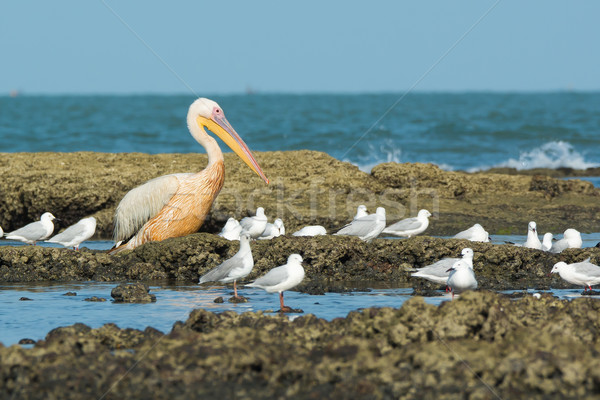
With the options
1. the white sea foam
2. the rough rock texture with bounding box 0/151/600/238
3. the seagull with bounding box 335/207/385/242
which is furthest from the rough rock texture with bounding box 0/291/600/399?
the white sea foam

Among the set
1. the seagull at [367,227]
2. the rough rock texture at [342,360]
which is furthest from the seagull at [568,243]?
the rough rock texture at [342,360]

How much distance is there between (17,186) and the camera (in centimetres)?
1555

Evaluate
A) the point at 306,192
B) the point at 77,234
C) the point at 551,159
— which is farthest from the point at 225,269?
the point at 551,159

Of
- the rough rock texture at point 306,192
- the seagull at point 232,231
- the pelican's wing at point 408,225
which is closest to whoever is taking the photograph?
the seagull at point 232,231

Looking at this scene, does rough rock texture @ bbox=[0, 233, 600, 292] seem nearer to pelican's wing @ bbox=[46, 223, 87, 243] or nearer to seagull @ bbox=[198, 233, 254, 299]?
seagull @ bbox=[198, 233, 254, 299]

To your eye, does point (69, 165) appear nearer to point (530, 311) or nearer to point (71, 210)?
point (71, 210)

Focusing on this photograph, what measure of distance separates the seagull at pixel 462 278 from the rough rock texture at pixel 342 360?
7.34 feet

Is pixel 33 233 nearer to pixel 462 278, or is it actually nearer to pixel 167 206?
pixel 167 206

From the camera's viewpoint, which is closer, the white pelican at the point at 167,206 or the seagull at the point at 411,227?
the white pelican at the point at 167,206

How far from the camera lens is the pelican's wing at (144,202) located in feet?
38.6

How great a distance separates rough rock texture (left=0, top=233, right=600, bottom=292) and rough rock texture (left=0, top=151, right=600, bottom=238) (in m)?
4.29

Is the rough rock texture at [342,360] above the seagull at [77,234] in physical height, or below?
above

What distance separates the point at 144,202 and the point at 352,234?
10.4 ft

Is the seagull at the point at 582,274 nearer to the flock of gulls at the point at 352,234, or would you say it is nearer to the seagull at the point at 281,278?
the flock of gulls at the point at 352,234
